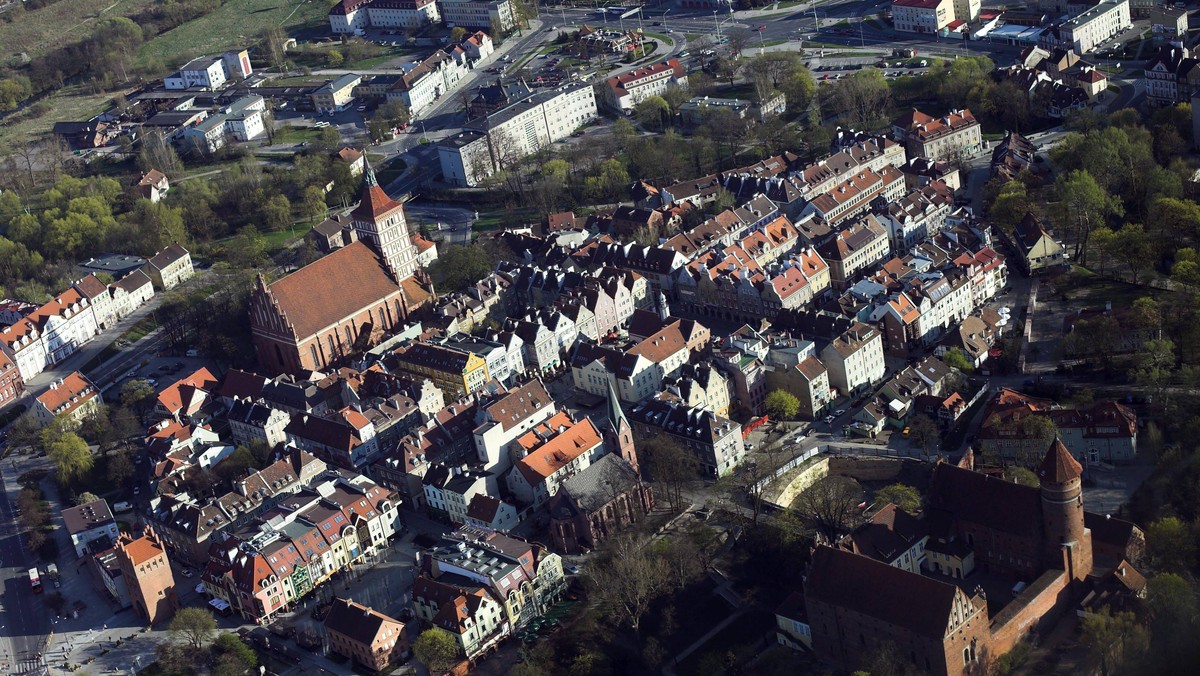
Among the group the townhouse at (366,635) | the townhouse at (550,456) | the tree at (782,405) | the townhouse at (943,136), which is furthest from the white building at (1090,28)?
the townhouse at (366,635)

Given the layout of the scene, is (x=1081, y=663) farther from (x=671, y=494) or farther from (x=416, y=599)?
(x=416, y=599)

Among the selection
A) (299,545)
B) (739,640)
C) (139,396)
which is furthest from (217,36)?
(739,640)

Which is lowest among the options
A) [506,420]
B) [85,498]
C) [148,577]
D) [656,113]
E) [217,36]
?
[148,577]

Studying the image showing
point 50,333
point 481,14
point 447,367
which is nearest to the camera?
point 447,367

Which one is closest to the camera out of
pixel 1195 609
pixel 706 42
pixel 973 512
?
pixel 1195 609

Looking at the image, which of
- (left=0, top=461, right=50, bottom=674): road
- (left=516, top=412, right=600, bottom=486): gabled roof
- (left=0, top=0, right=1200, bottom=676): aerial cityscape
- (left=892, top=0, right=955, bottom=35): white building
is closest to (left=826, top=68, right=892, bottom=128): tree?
(left=0, top=0, right=1200, bottom=676): aerial cityscape

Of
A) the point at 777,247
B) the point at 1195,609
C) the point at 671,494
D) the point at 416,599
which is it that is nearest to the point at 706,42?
the point at 777,247

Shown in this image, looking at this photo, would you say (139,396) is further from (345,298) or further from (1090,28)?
(1090,28)
